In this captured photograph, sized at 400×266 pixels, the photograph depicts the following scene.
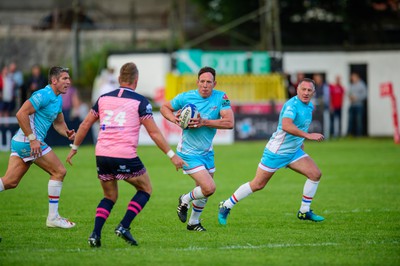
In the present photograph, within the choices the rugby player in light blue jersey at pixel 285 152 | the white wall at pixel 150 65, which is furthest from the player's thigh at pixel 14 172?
the white wall at pixel 150 65

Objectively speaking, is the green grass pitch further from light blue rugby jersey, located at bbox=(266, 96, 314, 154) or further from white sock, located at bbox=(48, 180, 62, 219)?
light blue rugby jersey, located at bbox=(266, 96, 314, 154)

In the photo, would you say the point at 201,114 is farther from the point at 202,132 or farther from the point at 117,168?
the point at 117,168

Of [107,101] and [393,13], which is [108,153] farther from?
[393,13]

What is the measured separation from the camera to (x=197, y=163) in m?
11.5

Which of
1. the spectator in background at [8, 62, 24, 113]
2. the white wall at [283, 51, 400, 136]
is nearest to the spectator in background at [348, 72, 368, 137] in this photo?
the white wall at [283, 51, 400, 136]

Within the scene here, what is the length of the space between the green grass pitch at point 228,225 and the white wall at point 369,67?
14608 mm

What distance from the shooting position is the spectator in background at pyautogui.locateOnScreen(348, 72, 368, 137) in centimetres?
3225

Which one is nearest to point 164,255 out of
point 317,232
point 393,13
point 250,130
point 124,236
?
point 124,236

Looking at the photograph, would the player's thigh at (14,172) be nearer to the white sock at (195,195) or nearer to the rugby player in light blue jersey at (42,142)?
the rugby player in light blue jersey at (42,142)

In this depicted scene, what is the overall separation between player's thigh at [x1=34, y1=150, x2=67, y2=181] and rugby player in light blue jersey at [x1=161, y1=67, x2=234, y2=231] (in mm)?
1645

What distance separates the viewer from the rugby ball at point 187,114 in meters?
11.1

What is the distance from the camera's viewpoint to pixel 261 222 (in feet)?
40.9

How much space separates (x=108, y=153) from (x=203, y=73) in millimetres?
2267

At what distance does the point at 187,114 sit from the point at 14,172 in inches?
99.3
